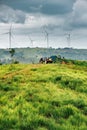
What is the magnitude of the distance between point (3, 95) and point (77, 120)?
777 cm

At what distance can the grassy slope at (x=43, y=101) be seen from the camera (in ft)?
74.3

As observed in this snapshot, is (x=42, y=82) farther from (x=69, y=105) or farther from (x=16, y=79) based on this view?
(x=69, y=105)

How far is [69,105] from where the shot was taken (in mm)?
26016

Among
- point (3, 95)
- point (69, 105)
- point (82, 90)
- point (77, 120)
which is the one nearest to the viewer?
point (77, 120)

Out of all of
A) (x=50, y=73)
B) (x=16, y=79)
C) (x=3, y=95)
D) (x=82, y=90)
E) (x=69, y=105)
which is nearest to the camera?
(x=69, y=105)

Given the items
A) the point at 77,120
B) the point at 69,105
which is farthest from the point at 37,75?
the point at 77,120

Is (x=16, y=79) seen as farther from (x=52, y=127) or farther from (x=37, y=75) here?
(x=52, y=127)

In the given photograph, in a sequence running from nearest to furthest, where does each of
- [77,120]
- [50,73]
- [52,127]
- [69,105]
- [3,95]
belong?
[52,127] < [77,120] < [69,105] < [3,95] < [50,73]

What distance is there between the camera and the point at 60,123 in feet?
76.0

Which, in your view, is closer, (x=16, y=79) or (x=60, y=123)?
(x=60, y=123)

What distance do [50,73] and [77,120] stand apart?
13951 mm

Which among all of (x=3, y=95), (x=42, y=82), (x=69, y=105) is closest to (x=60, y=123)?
(x=69, y=105)

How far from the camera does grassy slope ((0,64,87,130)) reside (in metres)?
22.6

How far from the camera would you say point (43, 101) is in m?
26.8
